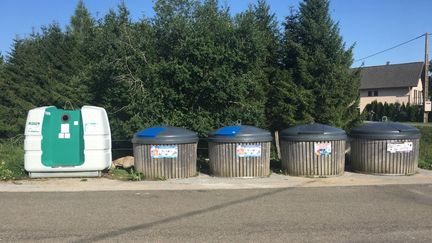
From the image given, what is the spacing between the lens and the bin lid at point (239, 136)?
9.98 m

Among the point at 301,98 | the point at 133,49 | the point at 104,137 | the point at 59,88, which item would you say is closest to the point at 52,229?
the point at 104,137

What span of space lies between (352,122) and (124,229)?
1071 centimetres

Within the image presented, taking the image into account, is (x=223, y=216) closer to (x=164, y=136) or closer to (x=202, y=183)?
(x=202, y=183)

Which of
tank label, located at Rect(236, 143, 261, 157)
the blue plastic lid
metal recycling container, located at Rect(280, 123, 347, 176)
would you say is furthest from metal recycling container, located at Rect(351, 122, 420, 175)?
→ the blue plastic lid

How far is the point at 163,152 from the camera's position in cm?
987

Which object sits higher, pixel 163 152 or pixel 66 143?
pixel 66 143

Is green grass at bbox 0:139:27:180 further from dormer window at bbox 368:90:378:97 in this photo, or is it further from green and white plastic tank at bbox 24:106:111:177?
dormer window at bbox 368:90:378:97

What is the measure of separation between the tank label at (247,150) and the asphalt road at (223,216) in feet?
4.83

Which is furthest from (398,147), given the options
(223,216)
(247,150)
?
(223,216)

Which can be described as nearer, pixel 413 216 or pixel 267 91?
pixel 413 216

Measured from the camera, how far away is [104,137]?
1011 centimetres

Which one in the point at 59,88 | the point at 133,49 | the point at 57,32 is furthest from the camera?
the point at 57,32

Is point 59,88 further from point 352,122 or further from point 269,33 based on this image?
point 352,122

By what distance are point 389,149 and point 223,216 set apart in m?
5.24
